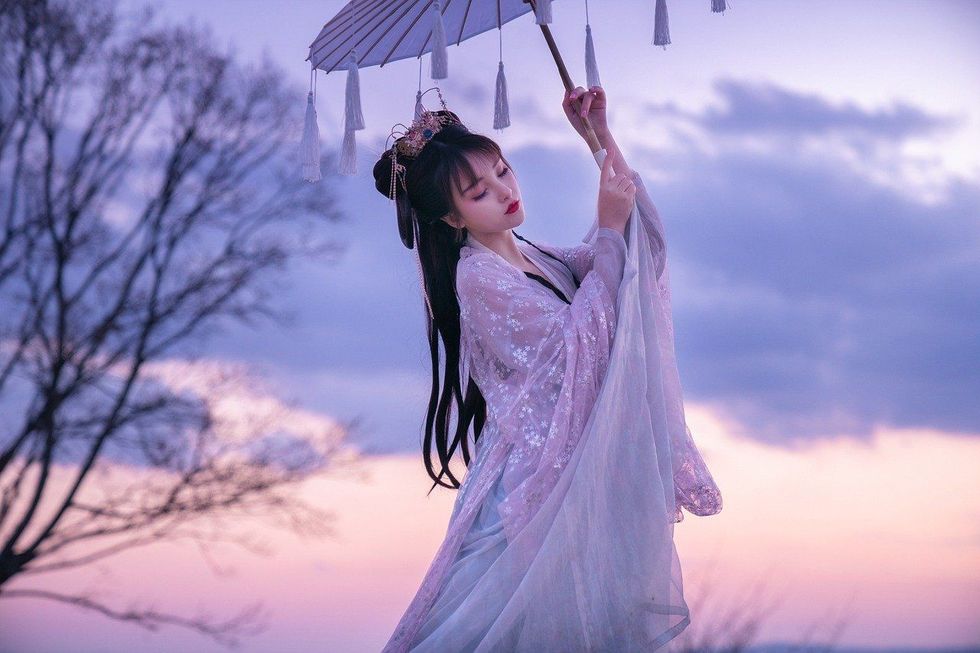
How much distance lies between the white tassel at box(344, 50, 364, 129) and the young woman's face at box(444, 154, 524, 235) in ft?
1.28

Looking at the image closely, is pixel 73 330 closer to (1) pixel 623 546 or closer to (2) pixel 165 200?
(2) pixel 165 200

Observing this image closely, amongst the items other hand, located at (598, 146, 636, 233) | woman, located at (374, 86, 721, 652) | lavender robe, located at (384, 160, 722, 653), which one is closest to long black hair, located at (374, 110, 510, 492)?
woman, located at (374, 86, 721, 652)

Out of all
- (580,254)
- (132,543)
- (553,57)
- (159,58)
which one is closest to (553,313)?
(580,254)

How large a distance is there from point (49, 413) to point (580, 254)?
3.39m

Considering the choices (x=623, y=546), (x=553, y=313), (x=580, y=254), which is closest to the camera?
(x=623, y=546)

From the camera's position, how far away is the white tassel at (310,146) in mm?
2596

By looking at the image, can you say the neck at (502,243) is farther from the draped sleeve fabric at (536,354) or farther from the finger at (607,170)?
the finger at (607,170)

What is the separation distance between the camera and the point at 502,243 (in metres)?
2.34

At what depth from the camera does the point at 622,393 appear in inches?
78.6

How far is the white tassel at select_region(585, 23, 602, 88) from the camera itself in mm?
2529

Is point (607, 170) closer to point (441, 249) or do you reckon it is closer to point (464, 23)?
point (441, 249)

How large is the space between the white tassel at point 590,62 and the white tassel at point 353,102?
616mm

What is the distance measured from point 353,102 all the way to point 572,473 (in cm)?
120

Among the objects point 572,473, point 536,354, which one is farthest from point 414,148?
point 572,473
